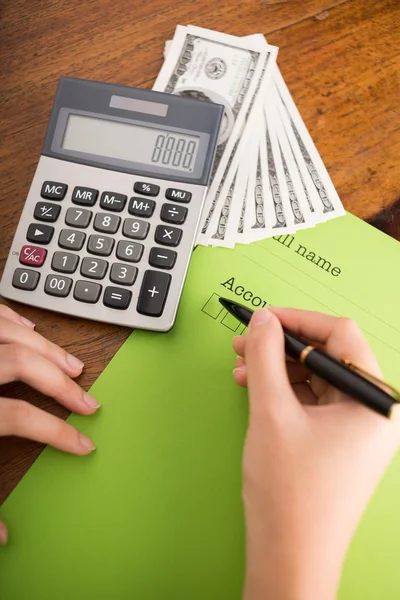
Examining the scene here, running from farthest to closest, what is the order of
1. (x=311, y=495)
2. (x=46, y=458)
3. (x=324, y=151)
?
(x=324, y=151)
(x=46, y=458)
(x=311, y=495)

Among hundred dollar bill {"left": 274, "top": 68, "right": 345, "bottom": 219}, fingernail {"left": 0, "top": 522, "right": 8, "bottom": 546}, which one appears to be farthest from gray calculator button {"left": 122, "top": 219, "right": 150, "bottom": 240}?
fingernail {"left": 0, "top": 522, "right": 8, "bottom": 546}

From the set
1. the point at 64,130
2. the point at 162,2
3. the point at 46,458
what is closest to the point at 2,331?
the point at 46,458

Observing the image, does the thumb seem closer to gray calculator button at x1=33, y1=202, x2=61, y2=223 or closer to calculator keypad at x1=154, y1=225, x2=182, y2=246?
calculator keypad at x1=154, y1=225, x2=182, y2=246

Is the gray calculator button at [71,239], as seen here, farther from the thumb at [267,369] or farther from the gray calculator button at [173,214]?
the thumb at [267,369]

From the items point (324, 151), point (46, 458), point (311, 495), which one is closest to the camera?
point (311, 495)

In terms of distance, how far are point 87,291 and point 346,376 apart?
11.3 inches

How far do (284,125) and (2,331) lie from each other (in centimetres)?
41

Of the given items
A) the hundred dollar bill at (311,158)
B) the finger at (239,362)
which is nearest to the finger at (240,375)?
the finger at (239,362)

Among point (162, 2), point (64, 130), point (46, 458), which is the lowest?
point (46, 458)

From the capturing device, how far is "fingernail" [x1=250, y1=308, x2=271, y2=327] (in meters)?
0.48

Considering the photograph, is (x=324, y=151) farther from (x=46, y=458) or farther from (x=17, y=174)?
(x=46, y=458)

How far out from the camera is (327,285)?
604 millimetres

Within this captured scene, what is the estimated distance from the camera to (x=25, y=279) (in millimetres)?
582

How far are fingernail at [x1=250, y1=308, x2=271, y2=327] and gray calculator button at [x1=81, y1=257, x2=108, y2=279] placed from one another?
0.19 m
